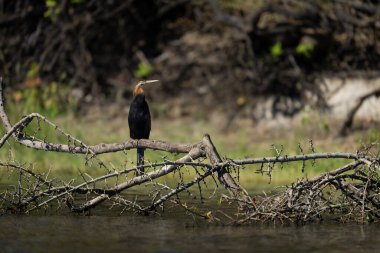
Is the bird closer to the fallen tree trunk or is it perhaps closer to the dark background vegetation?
the fallen tree trunk

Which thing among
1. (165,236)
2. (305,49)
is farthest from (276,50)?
(165,236)

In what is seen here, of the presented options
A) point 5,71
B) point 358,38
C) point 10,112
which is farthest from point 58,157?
point 358,38

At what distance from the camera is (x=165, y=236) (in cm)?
704

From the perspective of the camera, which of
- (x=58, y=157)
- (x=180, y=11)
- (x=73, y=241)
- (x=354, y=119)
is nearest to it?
(x=73, y=241)

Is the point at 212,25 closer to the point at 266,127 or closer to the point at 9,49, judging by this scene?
the point at 266,127

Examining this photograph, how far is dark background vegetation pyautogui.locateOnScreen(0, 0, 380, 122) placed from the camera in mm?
14406

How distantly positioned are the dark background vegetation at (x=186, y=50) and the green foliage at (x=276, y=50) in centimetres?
2

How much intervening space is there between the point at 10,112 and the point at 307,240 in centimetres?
817

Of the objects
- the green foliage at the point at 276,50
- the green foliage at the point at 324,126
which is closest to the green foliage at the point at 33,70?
the green foliage at the point at 276,50

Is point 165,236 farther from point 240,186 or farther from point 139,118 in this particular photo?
point 139,118

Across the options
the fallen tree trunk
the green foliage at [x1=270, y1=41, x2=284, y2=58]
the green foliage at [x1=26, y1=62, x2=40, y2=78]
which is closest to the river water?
the fallen tree trunk

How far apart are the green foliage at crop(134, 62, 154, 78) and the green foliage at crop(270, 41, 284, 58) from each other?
7.56 ft

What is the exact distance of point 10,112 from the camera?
1407 cm

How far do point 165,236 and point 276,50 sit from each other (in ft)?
25.6
